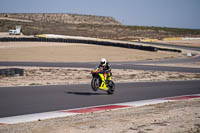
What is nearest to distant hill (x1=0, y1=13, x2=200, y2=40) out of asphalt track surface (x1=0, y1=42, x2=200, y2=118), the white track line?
asphalt track surface (x1=0, y1=42, x2=200, y2=118)

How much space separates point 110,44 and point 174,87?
37.3 meters

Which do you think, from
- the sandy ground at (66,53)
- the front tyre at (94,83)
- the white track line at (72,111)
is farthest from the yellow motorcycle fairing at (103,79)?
the sandy ground at (66,53)

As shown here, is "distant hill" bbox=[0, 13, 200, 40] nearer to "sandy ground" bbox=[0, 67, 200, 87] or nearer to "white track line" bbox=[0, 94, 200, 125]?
"sandy ground" bbox=[0, 67, 200, 87]

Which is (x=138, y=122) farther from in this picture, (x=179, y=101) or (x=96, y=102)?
(x=179, y=101)

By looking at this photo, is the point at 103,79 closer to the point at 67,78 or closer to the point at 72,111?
the point at 72,111

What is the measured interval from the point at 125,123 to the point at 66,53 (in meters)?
37.5

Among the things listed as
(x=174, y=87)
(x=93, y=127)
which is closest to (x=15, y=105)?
(x=93, y=127)

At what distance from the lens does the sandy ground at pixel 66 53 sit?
135 ft

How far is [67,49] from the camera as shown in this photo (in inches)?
1980

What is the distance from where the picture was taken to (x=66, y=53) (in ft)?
152

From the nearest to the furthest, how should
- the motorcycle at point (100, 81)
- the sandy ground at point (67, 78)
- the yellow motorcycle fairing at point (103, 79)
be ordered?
1. the motorcycle at point (100, 81)
2. the yellow motorcycle fairing at point (103, 79)
3. the sandy ground at point (67, 78)

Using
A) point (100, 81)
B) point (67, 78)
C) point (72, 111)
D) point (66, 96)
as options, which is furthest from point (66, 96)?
point (67, 78)

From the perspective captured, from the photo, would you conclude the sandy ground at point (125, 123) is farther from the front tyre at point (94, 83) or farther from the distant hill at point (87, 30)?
the distant hill at point (87, 30)

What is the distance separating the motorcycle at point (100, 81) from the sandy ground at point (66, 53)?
24551 millimetres
